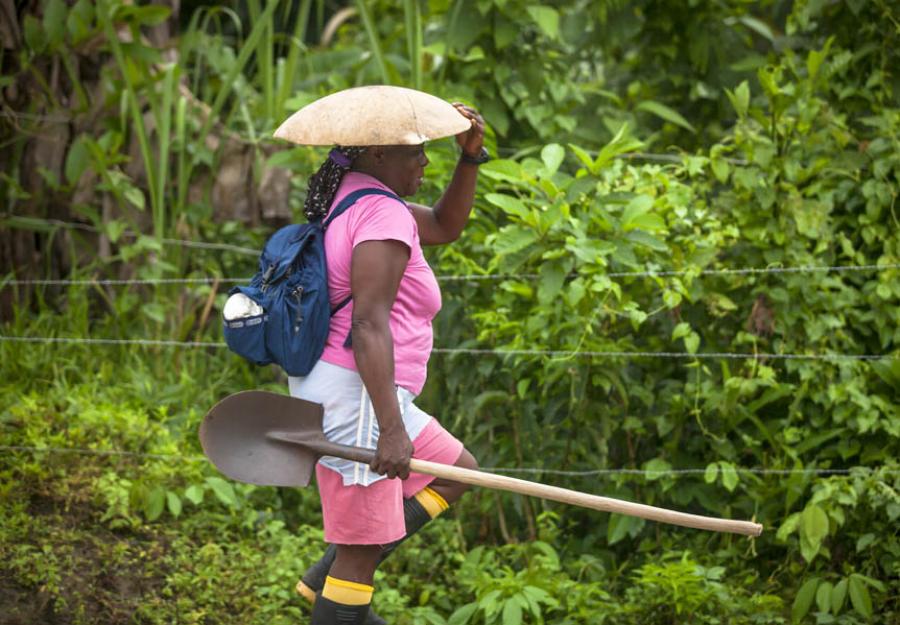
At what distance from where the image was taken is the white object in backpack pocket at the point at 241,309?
311cm

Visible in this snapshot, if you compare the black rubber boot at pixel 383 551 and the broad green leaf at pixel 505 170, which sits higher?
the broad green leaf at pixel 505 170

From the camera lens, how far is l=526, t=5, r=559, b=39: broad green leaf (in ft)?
17.4

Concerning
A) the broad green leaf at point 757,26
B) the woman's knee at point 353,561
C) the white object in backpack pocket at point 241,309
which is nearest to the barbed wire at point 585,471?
the woman's knee at point 353,561

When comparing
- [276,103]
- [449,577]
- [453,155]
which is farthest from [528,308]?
[276,103]

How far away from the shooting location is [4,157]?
5.89m

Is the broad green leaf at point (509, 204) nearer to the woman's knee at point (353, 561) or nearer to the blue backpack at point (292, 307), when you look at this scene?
the blue backpack at point (292, 307)

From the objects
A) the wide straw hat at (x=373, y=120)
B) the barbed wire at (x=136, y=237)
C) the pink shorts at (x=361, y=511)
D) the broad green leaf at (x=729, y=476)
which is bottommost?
the barbed wire at (x=136, y=237)

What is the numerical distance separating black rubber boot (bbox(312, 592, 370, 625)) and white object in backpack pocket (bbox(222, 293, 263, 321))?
0.81 meters

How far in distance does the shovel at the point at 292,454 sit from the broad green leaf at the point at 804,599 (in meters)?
0.85

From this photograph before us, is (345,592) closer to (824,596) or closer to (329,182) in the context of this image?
(329,182)

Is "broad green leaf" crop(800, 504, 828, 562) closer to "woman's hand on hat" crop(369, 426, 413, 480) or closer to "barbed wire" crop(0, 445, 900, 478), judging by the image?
"barbed wire" crop(0, 445, 900, 478)

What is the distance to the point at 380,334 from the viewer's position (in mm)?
3014

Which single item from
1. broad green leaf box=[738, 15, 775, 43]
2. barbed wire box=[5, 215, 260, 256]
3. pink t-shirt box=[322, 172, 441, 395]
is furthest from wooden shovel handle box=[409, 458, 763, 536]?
broad green leaf box=[738, 15, 775, 43]

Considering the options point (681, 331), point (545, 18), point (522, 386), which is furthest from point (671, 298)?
point (545, 18)
